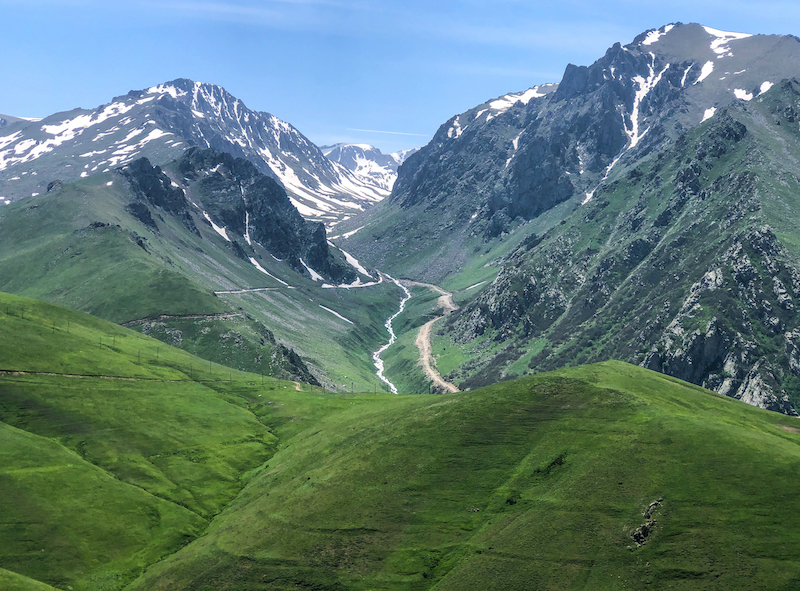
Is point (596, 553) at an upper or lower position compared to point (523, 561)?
upper

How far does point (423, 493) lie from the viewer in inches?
4011

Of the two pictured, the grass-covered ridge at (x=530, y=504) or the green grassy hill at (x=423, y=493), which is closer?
the grass-covered ridge at (x=530, y=504)

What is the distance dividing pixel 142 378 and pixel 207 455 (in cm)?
4537

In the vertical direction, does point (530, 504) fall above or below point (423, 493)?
above

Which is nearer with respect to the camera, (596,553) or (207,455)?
(596,553)

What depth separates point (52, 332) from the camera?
176000 millimetres

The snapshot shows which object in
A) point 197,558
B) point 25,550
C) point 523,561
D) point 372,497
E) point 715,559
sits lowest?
point 25,550

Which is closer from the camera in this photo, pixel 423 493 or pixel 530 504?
pixel 530 504

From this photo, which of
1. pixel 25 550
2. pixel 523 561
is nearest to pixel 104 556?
pixel 25 550

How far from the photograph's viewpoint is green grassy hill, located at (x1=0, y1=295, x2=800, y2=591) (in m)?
82.2

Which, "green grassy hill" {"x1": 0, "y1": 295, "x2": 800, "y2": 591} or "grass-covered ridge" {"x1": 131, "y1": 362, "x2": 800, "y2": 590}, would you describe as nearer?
"grass-covered ridge" {"x1": 131, "y1": 362, "x2": 800, "y2": 590}

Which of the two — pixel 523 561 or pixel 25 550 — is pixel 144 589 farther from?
pixel 523 561

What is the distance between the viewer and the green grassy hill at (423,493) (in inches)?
3238

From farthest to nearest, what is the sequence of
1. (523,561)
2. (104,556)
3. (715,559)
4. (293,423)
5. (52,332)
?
(52,332) < (293,423) < (104,556) < (523,561) < (715,559)
